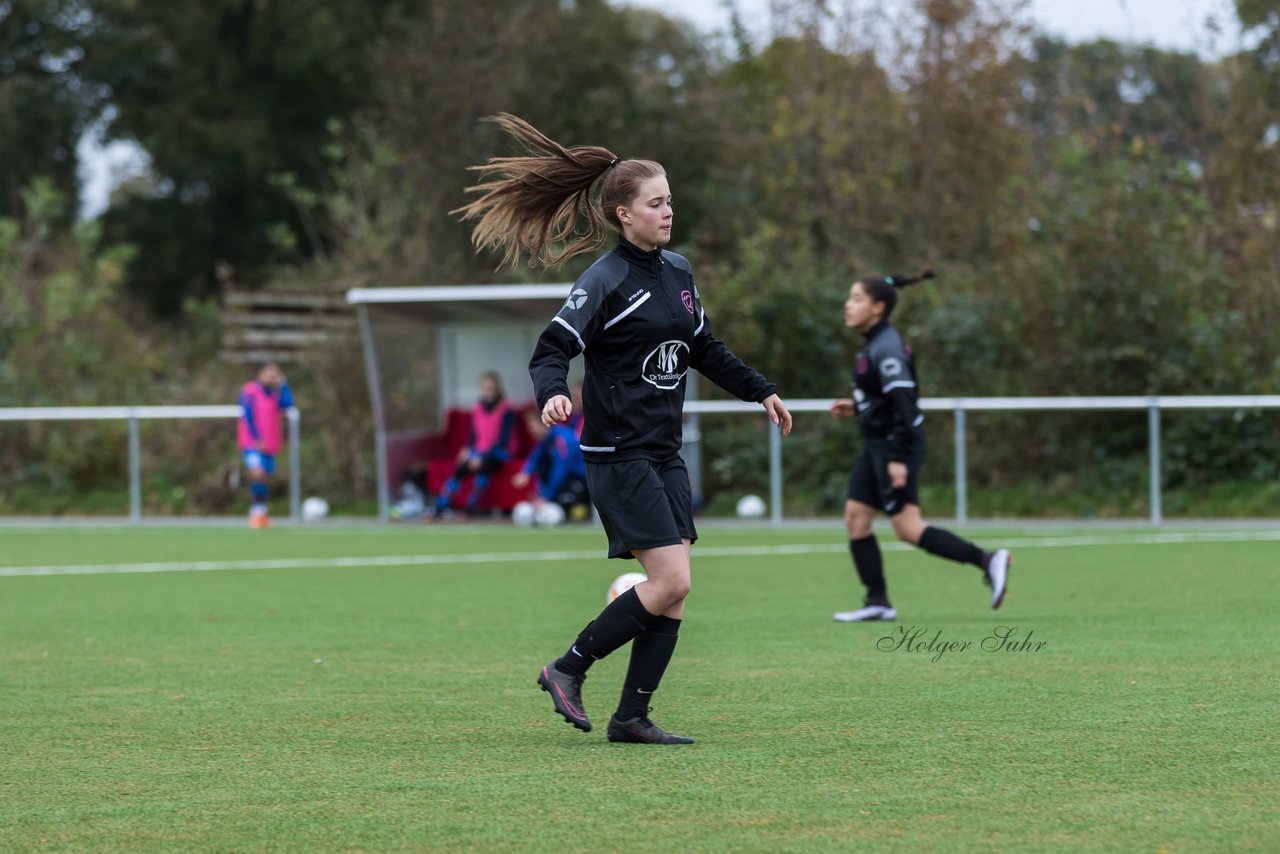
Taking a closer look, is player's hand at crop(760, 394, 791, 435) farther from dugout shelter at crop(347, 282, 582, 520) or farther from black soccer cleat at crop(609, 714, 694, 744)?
dugout shelter at crop(347, 282, 582, 520)

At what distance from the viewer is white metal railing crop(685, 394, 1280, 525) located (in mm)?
15961

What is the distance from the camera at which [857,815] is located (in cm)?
445

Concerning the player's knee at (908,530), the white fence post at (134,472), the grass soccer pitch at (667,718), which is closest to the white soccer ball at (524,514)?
the white fence post at (134,472)

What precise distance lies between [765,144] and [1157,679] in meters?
17.8

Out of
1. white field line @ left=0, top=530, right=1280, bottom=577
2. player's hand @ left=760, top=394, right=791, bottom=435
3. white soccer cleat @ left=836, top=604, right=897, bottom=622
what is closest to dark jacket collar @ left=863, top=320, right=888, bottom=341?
white soccer cleat @ left=836, top=604, right=897, bottom=622

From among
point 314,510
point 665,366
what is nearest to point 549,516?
point 314,510

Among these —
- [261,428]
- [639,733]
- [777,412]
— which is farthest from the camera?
[261,428]

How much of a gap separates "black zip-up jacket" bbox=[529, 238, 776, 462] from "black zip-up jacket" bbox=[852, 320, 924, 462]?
3.39 metres

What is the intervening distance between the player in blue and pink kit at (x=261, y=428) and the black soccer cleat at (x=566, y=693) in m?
12.6

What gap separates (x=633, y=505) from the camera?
5.54 m

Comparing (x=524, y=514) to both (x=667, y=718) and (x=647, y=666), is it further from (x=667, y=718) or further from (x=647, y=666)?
(x=647, y=666)

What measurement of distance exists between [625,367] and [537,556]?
8.34 metres

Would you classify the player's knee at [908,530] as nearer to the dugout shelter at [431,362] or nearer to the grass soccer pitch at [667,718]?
the grass soccer pitch at [667,718]

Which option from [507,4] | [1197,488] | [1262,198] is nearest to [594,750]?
[1197,488]
